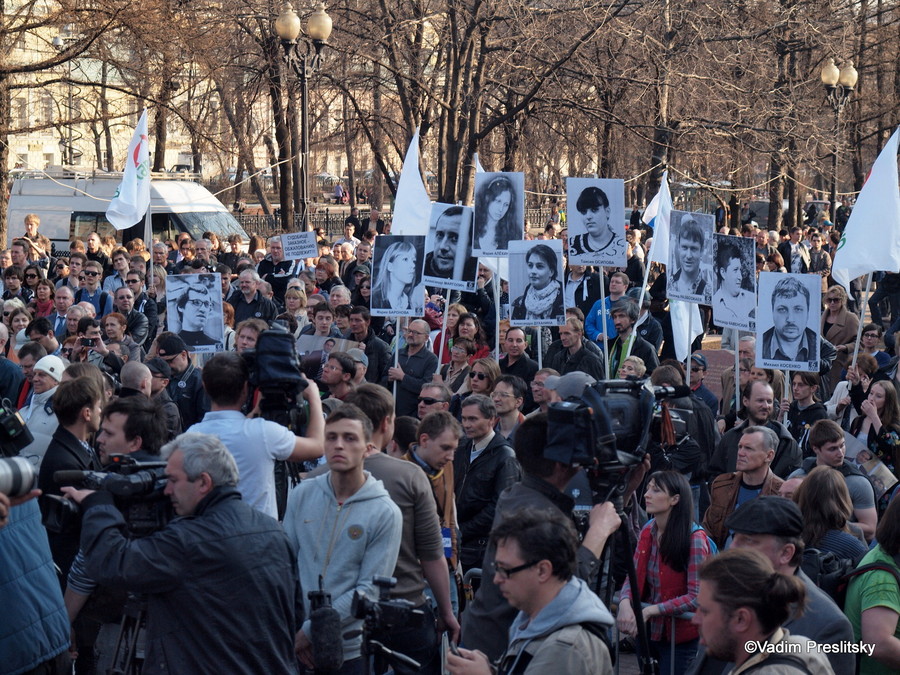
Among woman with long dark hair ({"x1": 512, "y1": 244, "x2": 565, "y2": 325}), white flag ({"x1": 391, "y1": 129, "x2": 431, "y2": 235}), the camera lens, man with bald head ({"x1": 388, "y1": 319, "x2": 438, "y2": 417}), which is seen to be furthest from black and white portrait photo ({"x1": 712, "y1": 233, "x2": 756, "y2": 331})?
the camera lens

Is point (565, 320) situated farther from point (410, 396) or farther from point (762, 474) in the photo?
point (762, 474)

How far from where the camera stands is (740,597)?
3.43 meters

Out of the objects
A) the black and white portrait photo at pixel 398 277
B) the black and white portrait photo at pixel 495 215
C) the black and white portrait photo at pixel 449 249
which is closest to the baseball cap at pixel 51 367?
the black and white portrait photo at pixel 398 277

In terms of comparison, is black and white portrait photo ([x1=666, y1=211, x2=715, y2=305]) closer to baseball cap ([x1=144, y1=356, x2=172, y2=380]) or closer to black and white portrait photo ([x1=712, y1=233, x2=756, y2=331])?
black and white portrait photo ([x1=712, y1=233, x2=756, y2=331])

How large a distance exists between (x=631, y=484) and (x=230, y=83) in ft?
68.7

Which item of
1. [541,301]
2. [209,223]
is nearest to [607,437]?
[541,301]

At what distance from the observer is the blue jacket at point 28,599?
4352 millimetres

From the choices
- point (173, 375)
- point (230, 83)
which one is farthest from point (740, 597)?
Result: point (230, 83)

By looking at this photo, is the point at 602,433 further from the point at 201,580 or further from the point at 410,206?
the point at 410,206

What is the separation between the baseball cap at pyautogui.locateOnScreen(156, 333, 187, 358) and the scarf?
324 centimetres

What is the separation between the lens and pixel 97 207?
22328 millimetres

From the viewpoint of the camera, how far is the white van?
71.3 feet

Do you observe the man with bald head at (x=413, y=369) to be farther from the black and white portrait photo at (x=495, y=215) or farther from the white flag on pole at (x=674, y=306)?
the white flag on pole at (x=674, y=306)

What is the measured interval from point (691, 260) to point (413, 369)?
2714 mm
